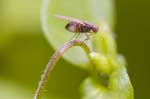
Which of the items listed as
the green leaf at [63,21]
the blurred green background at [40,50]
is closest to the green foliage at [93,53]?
the green leaf at [63,21]

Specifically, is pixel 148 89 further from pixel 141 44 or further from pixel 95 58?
pixel 95 58

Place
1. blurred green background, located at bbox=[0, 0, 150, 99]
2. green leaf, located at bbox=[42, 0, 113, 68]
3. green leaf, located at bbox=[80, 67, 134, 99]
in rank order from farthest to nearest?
blurred green background, located at bbox=[0, 0, 150, 99]
green leaf, located at bbox=[42, 0, 113, 68]
green leaf, located at bbox=[80, 67, 134, 99]

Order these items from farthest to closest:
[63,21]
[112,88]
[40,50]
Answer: [40,50]
[63,21]
[112,88]

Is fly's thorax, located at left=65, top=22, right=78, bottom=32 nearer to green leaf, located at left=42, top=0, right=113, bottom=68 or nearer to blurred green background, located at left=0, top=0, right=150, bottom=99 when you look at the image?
green leaf, located at left=42, top=0, right=113, bottom=68

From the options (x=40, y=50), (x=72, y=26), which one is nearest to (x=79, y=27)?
(x=72, y=26)

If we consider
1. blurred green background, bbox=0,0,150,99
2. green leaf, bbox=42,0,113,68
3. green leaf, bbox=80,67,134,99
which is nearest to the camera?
green leaf, bbox=80,67,134,99

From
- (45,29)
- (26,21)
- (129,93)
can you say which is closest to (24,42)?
(26,21)

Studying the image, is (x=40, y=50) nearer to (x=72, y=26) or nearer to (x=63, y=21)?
(x=63, y=21)

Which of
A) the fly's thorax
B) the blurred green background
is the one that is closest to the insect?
the fly's thorax
